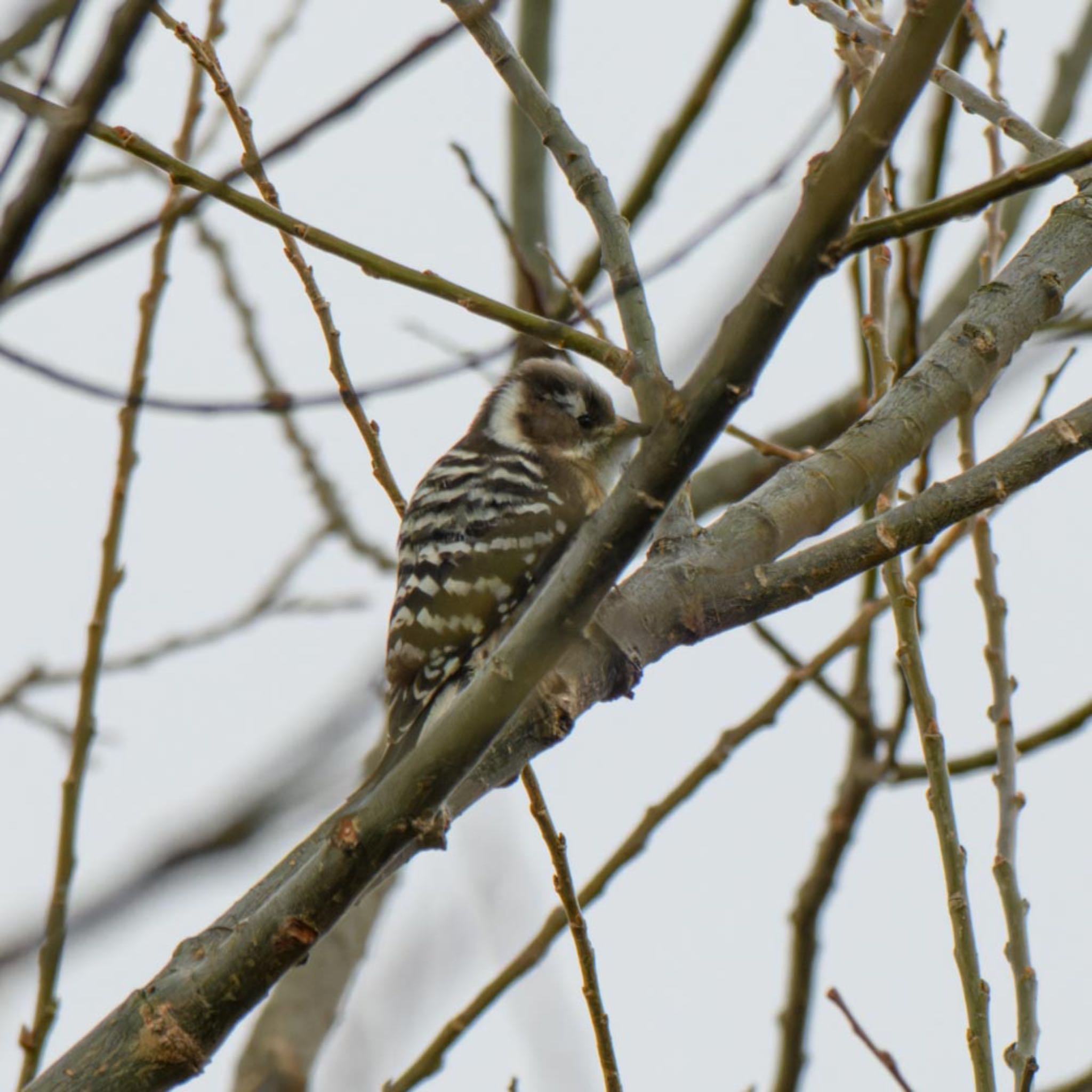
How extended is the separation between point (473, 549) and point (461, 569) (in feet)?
0.27

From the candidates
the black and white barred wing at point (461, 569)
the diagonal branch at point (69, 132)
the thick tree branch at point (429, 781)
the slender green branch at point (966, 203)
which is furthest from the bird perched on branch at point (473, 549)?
the diagonal branch at point (69, 132)

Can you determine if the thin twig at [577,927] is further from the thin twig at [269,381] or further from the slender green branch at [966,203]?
the thin twig at [269,381]

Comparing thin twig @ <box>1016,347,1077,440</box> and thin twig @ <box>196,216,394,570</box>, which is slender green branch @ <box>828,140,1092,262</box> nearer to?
thin twig @ <box>1016,347,1077,440</box>

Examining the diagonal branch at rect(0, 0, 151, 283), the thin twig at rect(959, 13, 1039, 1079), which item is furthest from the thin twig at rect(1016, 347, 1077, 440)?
the diagonal branch at rect(0, 0, 151, 283)

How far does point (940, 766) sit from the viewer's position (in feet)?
9.34

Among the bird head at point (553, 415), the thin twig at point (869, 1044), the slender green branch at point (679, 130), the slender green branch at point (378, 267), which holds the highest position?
the slender green branch at point (679, 130)

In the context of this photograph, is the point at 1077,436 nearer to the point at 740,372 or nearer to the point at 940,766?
the point at 940,766

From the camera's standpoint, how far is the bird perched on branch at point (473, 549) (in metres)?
4.04

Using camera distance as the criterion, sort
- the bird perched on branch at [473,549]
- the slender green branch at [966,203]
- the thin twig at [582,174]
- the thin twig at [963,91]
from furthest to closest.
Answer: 1. the bird perched on branch at [473,549]
2. the thin twig at [963,91]
3. the thin twig at [582,174]
4. the slender green branch at [966,203]

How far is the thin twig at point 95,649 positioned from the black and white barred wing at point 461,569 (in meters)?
0.86

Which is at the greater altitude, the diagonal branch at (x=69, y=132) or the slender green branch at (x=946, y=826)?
the diagonal branch at (x=69, y=132)

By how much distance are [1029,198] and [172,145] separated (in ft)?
11.9

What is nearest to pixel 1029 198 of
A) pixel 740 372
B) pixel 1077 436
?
pixel 1077 436

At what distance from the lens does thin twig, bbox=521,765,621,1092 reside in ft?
8.59
